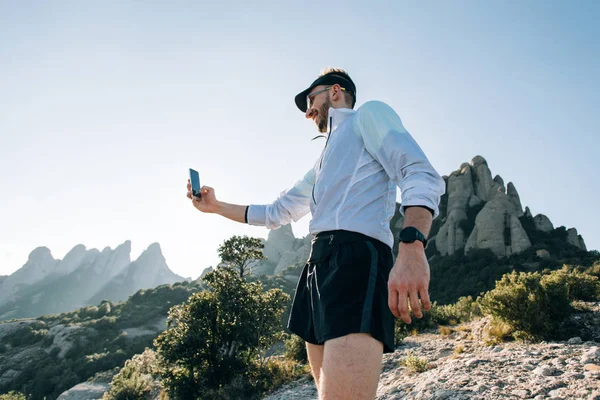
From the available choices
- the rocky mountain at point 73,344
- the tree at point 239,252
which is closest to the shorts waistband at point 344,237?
the tree at point 239,252

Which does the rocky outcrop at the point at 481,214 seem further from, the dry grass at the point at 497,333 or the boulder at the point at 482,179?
the dry grass at the point at 497,333

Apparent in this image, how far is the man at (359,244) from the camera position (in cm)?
138

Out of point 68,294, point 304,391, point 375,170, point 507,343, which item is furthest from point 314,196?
point 68,294

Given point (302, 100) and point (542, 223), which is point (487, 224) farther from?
point (302, 100)

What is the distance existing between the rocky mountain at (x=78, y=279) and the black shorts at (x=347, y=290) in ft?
438

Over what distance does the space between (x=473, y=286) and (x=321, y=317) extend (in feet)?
115

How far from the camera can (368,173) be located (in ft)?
6.01

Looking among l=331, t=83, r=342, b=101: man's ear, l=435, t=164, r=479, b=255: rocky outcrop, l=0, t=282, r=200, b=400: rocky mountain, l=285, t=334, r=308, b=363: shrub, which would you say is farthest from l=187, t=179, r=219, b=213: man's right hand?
l=435, t=164, r=479, b=255: rocky outcrop

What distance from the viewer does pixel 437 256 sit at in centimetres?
4416

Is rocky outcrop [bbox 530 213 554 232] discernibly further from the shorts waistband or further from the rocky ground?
the shorts waistband

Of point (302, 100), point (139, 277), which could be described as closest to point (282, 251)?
point (139, 277)

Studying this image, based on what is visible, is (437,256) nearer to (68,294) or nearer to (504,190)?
(504,190)

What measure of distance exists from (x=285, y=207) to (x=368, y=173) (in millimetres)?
957

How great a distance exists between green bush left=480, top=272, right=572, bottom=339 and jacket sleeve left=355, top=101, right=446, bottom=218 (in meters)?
7.06
